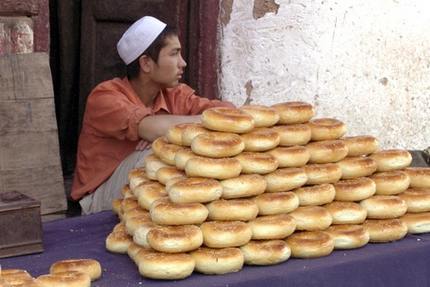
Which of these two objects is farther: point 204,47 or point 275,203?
point 204,47

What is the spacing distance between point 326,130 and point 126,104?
1.33 meters

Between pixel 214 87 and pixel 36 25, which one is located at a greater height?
pixel 36 25

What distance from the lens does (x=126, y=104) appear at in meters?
4.27

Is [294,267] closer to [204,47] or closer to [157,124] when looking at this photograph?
[157,124]

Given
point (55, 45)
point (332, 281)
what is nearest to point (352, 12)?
point (55, 45)

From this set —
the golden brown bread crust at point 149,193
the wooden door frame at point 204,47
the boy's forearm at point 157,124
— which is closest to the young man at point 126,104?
the boy's forearm at point 157,124

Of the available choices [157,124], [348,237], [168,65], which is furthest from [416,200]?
[168,65]

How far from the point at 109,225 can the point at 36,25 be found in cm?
135

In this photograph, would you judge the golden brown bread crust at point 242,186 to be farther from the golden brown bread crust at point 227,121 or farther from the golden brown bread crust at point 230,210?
the golden brown bread crust at point 227,121

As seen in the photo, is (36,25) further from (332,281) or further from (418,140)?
(418,140)

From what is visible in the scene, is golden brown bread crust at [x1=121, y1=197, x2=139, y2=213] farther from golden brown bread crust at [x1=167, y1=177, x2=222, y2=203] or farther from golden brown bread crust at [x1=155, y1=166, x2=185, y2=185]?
golden brown bread crust at [x1=167, y1=177, x2=222, y2=203]

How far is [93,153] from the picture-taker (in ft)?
14.8

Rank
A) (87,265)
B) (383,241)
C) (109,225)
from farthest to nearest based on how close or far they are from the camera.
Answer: (109,225) < (383,241) < (87,265)

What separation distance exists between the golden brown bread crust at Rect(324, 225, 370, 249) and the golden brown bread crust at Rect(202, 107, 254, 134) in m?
0.47
